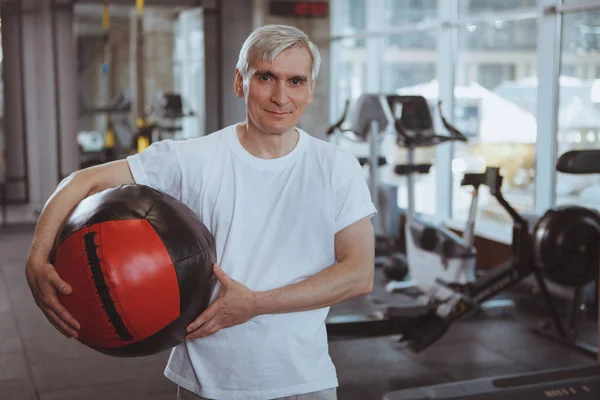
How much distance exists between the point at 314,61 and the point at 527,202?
4.64 meters

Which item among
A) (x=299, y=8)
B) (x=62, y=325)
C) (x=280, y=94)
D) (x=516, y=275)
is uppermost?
(x=299, y=8)

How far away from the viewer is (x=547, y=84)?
5398 mm

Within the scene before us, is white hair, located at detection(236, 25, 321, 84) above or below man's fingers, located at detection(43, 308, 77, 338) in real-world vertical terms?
above

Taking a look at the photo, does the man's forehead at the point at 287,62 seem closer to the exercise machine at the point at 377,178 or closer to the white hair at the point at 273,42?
the white hair at the point at 273,42

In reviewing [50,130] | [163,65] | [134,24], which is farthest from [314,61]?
[134,24]

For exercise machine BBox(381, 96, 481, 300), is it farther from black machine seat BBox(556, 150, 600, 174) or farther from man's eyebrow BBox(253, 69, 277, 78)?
man's eyebrow BBox(253, 69, 277, 78)

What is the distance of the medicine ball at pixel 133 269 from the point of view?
135cm

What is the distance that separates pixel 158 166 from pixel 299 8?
7.40 m

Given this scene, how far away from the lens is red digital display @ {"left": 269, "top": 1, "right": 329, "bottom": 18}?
8.65 meters

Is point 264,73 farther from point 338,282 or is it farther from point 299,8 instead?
point 299,8

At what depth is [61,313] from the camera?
1389 millimetres

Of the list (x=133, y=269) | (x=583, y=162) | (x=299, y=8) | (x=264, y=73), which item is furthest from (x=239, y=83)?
(x=299, y=8)

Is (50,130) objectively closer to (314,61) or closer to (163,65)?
(163,65)

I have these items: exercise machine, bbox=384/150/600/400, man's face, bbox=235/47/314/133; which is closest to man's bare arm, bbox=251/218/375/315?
man's face, bbox=235/47/314/133
